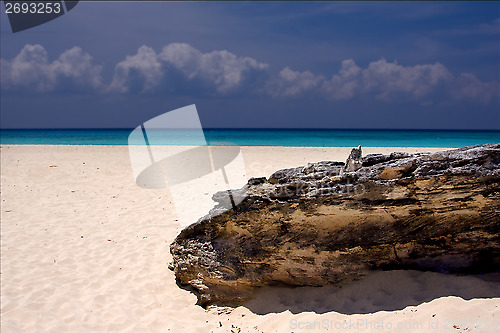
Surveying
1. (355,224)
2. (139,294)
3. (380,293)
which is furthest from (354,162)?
(139,294)

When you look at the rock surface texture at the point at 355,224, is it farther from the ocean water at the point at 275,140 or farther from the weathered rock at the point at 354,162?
the ocean water at the point at 275,140

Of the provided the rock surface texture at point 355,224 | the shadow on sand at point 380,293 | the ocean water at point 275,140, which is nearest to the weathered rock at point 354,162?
the rock surface texture at point 355,224

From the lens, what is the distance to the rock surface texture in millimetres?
4055

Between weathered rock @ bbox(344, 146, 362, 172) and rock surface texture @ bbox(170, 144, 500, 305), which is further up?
weathered rock @ bbox(344, 146, 362, 172)

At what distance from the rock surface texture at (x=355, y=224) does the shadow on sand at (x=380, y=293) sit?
0.39 ft

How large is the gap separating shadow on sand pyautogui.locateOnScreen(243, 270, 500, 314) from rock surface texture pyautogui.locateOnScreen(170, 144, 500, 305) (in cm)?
12

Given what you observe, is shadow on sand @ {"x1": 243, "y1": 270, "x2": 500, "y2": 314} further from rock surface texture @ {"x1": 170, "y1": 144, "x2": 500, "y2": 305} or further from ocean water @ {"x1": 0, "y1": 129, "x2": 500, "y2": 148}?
ocean water @ {"x1": 0, "y1": 129, "x2": 500, "y2": 148}

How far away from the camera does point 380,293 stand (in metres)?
4.16

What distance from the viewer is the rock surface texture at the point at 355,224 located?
4.05m

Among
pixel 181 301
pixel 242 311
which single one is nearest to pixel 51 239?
pixel 181 301

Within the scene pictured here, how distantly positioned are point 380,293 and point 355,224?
0.86m

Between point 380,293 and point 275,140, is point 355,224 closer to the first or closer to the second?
point 380,293

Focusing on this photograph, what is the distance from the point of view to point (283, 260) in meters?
4.60

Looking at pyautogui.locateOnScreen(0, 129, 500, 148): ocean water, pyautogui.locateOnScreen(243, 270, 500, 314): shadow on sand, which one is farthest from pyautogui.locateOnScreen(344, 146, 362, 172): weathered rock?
pyautogui.locateOnScreen(0, 129, 500, 148): ocean water
